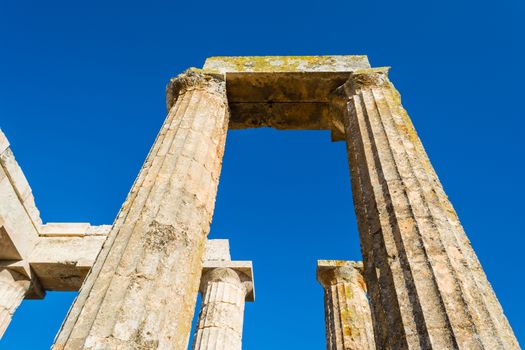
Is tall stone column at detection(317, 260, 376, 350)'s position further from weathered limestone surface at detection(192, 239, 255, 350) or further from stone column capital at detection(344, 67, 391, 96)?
stone column capital at detection(344, 67, 391, 96)

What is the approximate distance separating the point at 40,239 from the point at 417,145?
11560mm

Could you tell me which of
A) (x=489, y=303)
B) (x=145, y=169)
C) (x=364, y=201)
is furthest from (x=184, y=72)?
(x=489, y=303)

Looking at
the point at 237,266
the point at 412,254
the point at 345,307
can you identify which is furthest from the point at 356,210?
the point at 237,266

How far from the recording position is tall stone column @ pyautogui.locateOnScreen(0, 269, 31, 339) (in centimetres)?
1145

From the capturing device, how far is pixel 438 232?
15.3 ft

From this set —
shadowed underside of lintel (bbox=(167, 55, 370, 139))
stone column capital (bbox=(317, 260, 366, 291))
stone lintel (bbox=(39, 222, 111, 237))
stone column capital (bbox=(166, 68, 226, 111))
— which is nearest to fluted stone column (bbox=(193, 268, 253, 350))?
stone column capital (bbox=(317, 260, 366, 291))

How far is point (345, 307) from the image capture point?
36.2 ft

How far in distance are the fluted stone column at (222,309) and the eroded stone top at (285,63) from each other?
6.62 m

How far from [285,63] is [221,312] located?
23.0 ft

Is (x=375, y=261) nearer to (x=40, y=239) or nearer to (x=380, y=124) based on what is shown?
(x=380, y=124)

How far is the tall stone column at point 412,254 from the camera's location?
3.72 metres

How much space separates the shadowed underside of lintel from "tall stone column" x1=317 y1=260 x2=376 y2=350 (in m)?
4.72

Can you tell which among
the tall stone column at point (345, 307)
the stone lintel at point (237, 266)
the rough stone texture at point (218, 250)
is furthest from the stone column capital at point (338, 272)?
the rough stone texture at point (218, 250)

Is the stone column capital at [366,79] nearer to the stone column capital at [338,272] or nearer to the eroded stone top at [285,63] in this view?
the eroded stone top at [285,63]
